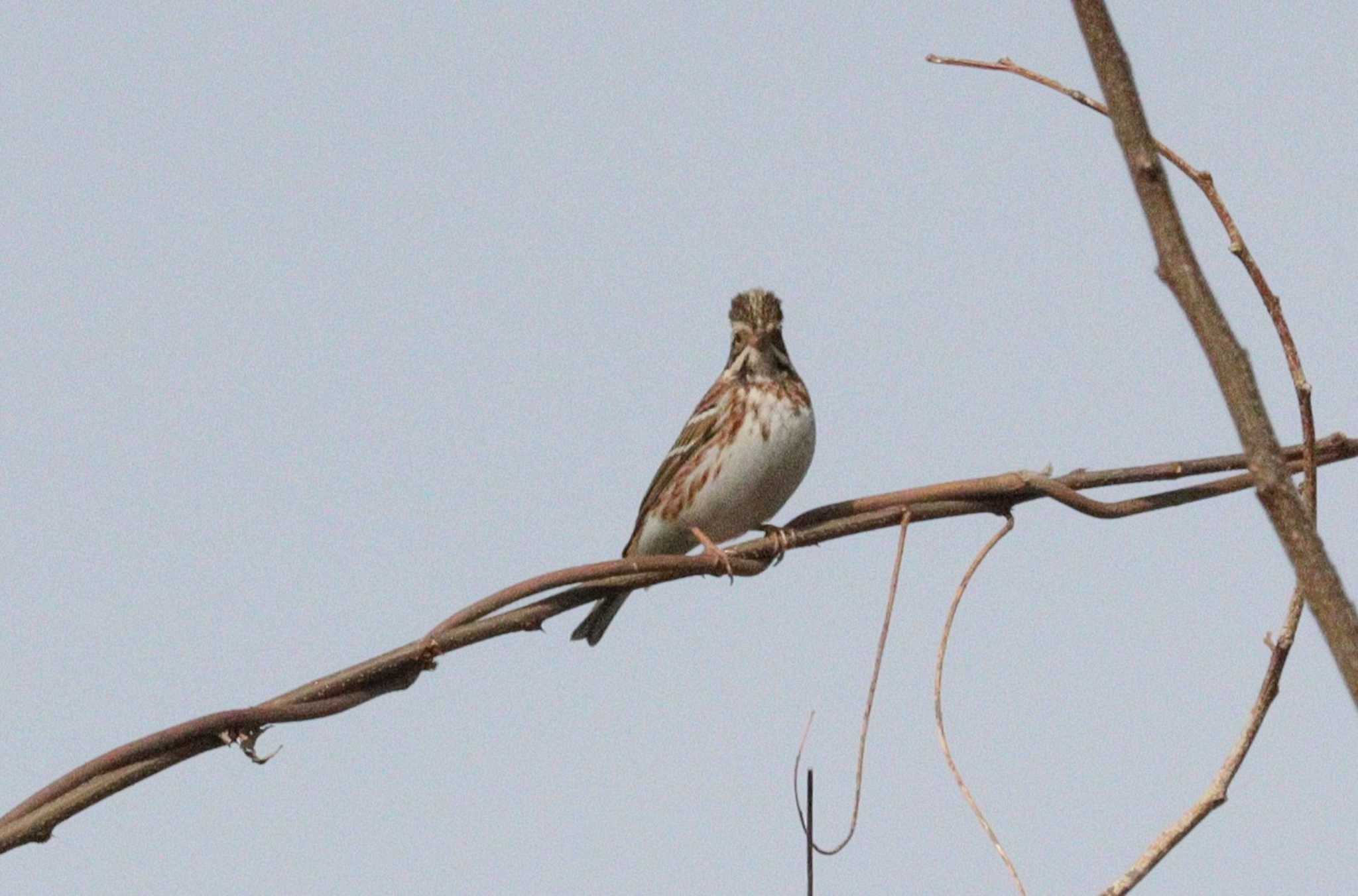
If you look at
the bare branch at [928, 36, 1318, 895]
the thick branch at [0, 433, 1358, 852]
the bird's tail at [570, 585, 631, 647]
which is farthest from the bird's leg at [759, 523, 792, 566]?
the bird's tail at [570, 585, 631, 647]

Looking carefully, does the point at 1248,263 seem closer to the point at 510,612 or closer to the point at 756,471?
the point at 510,612

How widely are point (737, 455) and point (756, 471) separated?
0.15 metres

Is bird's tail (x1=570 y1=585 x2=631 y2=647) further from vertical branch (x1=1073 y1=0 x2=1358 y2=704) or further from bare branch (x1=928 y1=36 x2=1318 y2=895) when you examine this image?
vertical branch (x1=1073 y1=0 x2=1358 y2=704)

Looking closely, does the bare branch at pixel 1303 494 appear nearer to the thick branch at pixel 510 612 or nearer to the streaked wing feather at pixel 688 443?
the thick branch at pixel 510 612

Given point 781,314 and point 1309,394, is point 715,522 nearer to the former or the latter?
point 781,314

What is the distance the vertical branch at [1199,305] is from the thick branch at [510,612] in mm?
1159

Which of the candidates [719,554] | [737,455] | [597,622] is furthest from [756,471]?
[719,554]

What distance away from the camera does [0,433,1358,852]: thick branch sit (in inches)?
152

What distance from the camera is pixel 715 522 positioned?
8.50 metres

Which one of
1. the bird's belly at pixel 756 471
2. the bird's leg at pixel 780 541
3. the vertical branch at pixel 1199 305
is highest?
the bird's belly at pixel 756 471

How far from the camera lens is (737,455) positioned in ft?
27.8

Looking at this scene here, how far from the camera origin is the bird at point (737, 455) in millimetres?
8367

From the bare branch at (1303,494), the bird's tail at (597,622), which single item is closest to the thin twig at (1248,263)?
the bare branch at (1303,494)

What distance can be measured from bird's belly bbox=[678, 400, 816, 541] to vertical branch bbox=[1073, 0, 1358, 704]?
5.91 m
